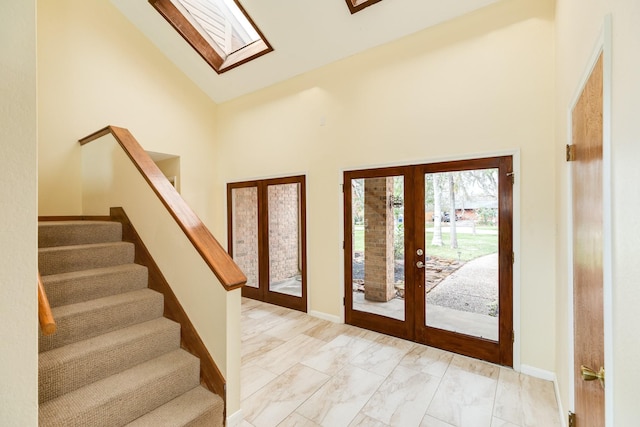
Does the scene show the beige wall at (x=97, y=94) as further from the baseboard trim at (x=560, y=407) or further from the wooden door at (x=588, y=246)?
the baseboard trim at (x=560, y=407)

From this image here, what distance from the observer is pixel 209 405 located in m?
1.88

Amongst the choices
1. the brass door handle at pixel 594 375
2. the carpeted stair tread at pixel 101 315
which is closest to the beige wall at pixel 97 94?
the carpeted stair tread at pixel 101 315

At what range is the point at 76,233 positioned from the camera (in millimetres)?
2609

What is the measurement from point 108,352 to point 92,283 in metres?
0.62

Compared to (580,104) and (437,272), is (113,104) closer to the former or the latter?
(437,272)

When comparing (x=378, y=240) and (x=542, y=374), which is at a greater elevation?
(x=378, y=240)

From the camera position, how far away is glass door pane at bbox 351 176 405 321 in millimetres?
3330

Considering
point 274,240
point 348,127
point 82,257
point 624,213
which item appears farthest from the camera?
point 274,240

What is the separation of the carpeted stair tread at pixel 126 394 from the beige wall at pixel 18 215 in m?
0.78

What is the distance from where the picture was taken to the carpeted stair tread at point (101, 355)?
164cm

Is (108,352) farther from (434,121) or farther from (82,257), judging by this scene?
(434,121)

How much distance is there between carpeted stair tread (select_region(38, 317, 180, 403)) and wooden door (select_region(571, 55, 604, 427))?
8.16 ft

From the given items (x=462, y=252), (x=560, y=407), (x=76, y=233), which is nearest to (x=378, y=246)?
(x=462, y=252)

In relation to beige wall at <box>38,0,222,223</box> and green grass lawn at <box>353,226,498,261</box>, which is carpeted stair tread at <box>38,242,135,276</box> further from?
green grass lawn at <box>353,226,498,261</box>
